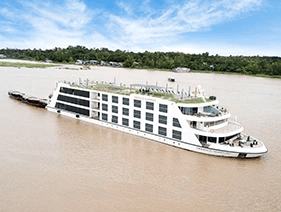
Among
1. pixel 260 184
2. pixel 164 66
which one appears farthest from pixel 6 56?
pixel 260 184

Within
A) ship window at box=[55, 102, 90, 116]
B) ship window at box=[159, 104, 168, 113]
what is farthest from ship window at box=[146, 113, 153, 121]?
ship window at box=[55, 102, 90, 116]

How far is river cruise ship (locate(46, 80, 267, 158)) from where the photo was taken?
19562mm

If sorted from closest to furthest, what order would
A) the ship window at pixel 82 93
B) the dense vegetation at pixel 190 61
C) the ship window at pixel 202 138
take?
the ship window at pixel 202 138 → the ship window at pixel 82 93 → the dense vegetation at pixel 190 61

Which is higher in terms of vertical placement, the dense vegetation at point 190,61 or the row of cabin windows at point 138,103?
the dense vegetation at point 190,61

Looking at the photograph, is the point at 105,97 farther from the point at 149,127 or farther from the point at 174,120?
the point at 174,120

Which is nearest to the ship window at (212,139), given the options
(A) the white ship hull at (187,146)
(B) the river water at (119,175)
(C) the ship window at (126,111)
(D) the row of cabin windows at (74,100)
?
(A) the white ship hull at (187,146)

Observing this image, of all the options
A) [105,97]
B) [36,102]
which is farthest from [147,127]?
[36,102]

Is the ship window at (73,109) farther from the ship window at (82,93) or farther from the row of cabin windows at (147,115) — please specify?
the row of cabin windows at (147,115)

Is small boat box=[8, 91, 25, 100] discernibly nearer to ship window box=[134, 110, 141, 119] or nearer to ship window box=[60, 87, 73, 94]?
ship window box=[60, 87, 73, 94]

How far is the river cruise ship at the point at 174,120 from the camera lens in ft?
64.2

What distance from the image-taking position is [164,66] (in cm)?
11625

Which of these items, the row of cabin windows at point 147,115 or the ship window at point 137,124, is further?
the ship window at point 137,124

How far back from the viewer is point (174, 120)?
68.6 feet

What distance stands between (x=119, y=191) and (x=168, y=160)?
5.35 metres
